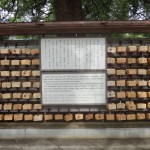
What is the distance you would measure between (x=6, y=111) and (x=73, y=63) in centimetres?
201

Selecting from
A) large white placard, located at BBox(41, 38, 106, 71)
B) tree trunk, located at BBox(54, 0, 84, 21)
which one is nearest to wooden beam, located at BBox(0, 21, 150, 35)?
large white placard, located at BBox(41, 38, 106, 71)

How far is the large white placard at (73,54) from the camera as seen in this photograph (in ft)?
24.6

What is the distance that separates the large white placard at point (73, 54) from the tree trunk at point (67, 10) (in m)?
3.72

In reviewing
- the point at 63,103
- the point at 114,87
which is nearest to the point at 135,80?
the point at 114,87

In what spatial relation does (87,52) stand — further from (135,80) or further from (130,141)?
(130,141)

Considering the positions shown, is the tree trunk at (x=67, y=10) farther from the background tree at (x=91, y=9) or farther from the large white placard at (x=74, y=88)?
the large white placard at (x=74, y=88)

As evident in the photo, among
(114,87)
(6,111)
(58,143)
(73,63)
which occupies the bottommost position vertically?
(58,143)

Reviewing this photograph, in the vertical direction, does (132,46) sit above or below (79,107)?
above

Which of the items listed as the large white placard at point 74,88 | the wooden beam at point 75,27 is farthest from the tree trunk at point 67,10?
the large white placard at point 74,88

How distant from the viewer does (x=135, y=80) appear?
25.2 ft

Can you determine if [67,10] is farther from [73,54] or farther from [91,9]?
[91,9]

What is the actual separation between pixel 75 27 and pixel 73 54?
66 centimetres

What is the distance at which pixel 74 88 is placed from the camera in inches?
297

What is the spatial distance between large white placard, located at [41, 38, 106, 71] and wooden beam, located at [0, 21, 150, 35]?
0.24 metres
